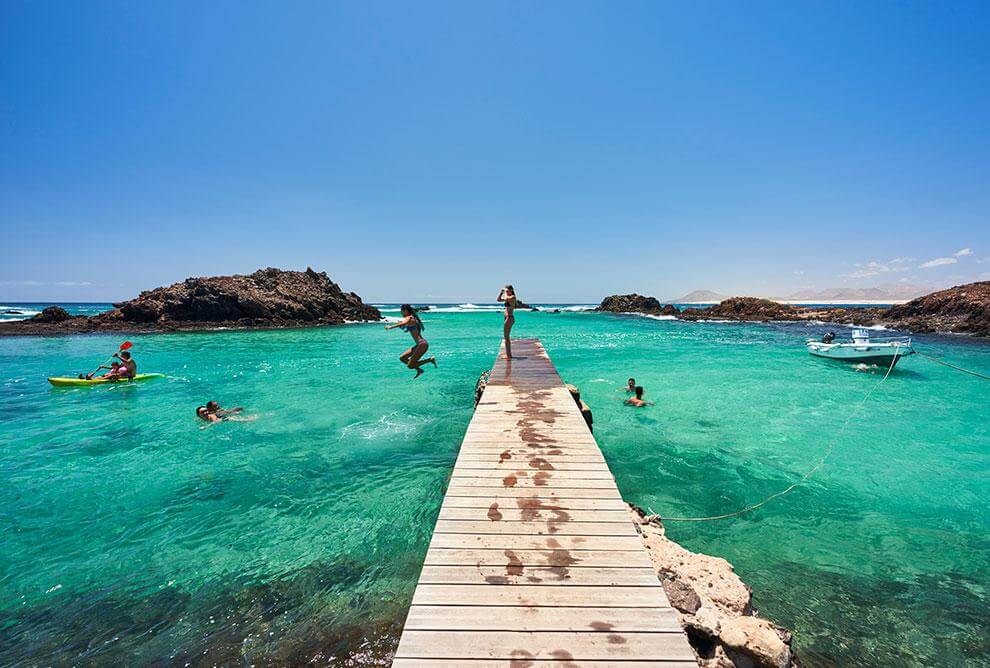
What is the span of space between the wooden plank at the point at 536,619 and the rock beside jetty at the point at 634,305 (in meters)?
85.3

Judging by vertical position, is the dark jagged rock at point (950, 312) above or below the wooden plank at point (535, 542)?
above

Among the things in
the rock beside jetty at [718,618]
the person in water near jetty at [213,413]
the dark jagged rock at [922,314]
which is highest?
the dark jagged rock at [922,314]

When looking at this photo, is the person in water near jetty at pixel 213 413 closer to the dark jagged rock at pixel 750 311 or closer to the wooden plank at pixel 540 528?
the wooden plank at pixel 540 528

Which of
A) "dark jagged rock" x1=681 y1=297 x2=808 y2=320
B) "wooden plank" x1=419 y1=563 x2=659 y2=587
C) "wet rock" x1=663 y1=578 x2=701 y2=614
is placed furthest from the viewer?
"dark jagged rock" x1=681 y1=297 x2=808 y2=320

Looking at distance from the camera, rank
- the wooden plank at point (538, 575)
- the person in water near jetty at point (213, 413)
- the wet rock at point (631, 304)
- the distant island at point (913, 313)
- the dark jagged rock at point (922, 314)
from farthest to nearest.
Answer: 1. the wet rock at point (631, 304)
2. the distant island at point (913, 313)
3. the dark jagged rock at point (922, 314)
4. the person in water near jetty at point (213, 413)
5. the wooden plank at point (538, 575)

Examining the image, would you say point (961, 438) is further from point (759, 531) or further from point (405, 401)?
point (405, 401)

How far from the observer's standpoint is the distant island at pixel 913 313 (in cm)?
4294

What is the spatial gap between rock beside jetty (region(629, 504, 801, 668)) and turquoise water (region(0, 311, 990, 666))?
1.27m

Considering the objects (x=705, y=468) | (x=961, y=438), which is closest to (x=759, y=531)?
(x=705, y=468)

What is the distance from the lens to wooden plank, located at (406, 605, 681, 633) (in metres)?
3.17

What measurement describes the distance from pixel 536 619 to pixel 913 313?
71359 millimetres

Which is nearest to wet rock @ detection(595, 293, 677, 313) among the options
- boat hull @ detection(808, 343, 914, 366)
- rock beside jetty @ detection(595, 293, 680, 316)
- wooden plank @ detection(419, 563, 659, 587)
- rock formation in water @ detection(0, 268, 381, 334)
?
rock beside jetty @ detection(595, 293, 680, 316)

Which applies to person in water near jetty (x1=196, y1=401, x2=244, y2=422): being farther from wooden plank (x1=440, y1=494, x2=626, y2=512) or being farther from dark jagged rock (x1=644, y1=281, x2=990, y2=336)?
dark jagged rock (x1=644, y1=281, x2=990, y2=336)

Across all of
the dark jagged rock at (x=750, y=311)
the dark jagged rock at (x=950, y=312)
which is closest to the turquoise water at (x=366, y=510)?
the dark jagged rock at (x=950, y=312)
